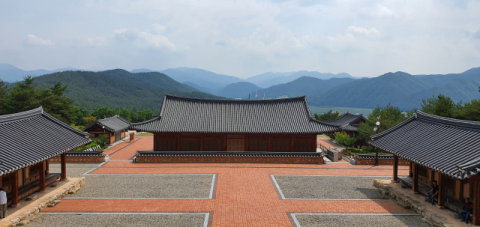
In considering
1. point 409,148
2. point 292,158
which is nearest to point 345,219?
point 409,148

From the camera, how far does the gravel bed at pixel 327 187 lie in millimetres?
16375

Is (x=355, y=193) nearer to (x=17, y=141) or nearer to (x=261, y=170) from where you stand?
(x=261, y=170)

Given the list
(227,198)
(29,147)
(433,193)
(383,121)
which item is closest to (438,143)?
(433,193)

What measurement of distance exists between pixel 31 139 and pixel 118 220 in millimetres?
6936

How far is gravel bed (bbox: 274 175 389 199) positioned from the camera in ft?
53.7

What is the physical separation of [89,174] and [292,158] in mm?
16610

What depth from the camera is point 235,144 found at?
2698cm

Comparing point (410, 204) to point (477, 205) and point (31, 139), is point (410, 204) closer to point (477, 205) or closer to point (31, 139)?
point (477, 205)

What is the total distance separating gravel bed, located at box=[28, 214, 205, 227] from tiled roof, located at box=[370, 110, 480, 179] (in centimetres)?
1071

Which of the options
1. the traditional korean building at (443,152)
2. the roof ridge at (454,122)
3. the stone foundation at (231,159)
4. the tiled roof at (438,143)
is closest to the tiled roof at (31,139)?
the stone foundation at (231,159)

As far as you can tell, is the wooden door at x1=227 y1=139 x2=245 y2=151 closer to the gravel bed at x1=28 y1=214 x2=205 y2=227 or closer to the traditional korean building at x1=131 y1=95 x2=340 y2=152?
the traditional korean building at x1=131 y1=95 x2=340 y2=152

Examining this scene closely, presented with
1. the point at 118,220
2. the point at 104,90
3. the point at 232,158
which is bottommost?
the point at 118,220

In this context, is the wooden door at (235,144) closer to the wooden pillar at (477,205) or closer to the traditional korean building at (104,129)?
the traditional korean building at (104,129)

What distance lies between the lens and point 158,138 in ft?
87.9
